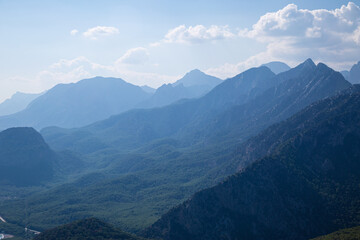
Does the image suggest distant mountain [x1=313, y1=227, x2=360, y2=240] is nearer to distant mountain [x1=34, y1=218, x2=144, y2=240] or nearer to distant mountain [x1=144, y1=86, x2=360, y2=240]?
distant mountain [x1=144, y1=86, x2=360, y2=240]

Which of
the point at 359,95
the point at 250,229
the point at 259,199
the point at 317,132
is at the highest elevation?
the point at 359,95

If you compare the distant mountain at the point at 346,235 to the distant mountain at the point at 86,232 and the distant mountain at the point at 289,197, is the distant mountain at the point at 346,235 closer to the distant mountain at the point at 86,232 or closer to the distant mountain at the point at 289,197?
the distant mountain at the point at 289,197

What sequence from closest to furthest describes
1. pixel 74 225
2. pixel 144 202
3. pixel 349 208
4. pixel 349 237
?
1. pixel 349 237
2. pixel 74 225
3. pixel 349 208
4. pixel 144 202

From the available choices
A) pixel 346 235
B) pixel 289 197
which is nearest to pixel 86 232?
pixel 289 197

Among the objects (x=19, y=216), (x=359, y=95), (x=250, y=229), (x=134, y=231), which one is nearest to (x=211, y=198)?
(x=250, y=229)

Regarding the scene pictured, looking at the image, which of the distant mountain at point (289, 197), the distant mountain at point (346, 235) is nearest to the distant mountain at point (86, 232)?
the distant mountain at point (289, 197)

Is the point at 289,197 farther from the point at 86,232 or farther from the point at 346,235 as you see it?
the point at 86,232

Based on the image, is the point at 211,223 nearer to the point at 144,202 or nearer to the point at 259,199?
the point at 259,199
